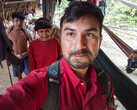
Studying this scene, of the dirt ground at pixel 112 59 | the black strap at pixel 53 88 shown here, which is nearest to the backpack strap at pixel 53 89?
the black strap at pixel 53 88

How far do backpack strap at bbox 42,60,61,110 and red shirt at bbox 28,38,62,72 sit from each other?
3.18 feet

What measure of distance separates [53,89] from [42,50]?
3.50 feet

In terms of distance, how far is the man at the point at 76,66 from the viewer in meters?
0.57

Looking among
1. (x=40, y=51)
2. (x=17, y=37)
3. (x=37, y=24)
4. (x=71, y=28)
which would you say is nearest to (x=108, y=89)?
(x=71, y=28)

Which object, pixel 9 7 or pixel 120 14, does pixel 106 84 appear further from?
pixel 120 14

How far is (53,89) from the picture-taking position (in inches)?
23.4

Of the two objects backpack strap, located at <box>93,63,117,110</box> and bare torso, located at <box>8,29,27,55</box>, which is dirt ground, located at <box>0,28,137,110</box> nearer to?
bare torso, located at <box>8,29,27,55</box>

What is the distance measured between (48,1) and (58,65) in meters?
2.51

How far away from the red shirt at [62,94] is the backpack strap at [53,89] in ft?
0.07

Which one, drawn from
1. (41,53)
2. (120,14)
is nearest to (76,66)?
(41,53)

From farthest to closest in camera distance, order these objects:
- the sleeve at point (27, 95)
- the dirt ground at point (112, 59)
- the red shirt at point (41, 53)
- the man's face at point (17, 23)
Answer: the dirt ground at point (112, 59)
the man's face at point (17, 23)
the red shirt at point (41, 53)
the sleeve at point (27, 95)

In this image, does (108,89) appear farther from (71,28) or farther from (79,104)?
(71,28)

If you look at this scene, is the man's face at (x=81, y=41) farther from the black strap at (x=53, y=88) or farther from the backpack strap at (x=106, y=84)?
the backpack strap at (x=106, y=84)

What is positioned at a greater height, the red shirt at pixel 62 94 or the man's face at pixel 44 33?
the man's face at pixel 44 33
